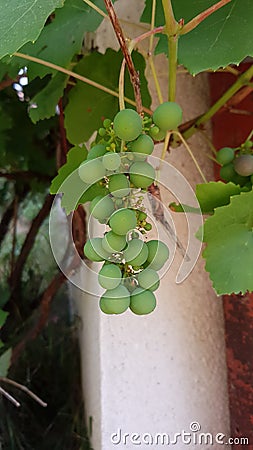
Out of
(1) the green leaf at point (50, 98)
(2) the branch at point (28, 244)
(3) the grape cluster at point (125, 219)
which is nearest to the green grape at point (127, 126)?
(3) the grape cluster at point (125, 219)

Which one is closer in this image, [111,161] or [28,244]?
[111,161]

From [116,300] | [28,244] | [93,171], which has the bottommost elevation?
[116,300]

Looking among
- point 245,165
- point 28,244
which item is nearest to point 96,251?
point 245,165

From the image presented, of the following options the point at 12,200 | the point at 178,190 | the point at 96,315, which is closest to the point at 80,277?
the point at 96,315

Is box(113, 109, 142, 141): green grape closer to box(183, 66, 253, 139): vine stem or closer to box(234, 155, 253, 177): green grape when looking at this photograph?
box(234, 155, 253, 177): green grape

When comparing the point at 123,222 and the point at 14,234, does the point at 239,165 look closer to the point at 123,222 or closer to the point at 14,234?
the point at 123,222

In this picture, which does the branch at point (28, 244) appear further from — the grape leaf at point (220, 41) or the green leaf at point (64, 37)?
the grape leaf at point (220, 41)

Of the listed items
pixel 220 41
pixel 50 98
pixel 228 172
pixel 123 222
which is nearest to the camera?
pixel 123 222

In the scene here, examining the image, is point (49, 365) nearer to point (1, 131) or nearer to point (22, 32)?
point (1, 131)

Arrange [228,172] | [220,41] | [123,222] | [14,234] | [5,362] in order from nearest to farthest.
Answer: [123,222] → [220,41] → [228,172] → [5,362] → [14,234]
